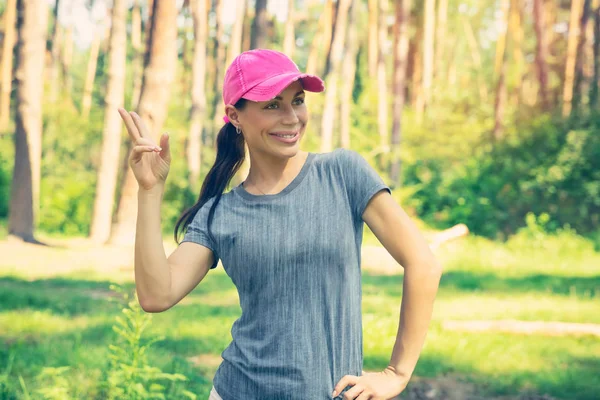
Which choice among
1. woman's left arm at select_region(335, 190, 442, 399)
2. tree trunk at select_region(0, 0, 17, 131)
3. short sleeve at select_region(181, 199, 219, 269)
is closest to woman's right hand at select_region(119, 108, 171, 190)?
short sleeve at select_region(181, 199, 219, 269)

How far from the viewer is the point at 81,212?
20.5 metres

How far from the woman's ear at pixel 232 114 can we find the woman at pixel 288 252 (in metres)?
0.03

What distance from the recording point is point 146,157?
7.54 ft

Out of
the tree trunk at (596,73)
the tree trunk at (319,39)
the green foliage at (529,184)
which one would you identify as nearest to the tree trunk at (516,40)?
the tree trunk at (596,73)

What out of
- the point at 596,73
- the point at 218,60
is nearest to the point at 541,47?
the point at 596,73

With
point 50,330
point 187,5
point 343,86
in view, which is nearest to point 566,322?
point 50,330

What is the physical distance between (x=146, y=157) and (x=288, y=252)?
1.72ft

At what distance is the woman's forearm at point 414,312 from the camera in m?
2.14

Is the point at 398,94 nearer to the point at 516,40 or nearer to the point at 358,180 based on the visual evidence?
the point at 516,40

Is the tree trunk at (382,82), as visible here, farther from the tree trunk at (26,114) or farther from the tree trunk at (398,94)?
the tree trunk at (26,114)

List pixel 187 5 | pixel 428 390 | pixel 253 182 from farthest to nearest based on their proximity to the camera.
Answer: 1. pixel 187 5
2. pixel 428 390
3. pixel 253 182

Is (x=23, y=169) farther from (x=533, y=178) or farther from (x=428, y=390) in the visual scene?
(x=533, y=178)

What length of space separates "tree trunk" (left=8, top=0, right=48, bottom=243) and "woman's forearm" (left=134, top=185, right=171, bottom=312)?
12833 millimetres

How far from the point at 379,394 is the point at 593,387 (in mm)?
4702
